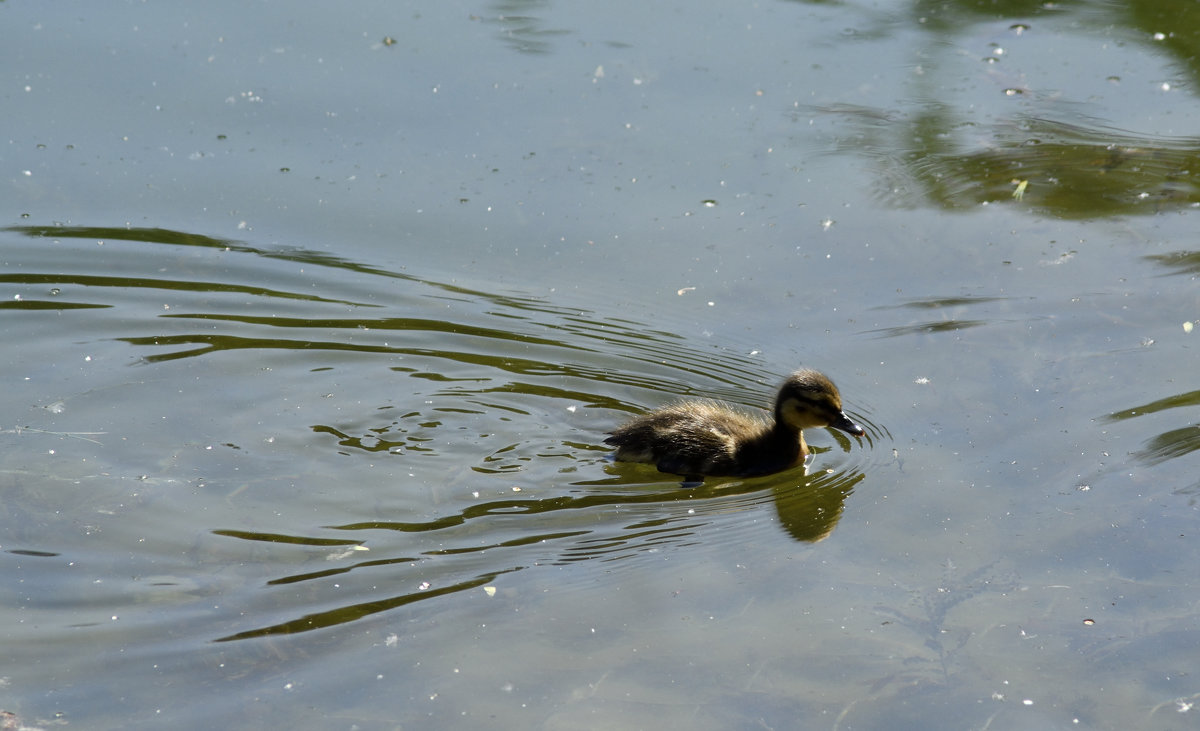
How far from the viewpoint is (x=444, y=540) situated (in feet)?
17.9

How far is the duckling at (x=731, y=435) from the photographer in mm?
6285

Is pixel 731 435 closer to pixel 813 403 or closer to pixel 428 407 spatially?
pixel 813 403

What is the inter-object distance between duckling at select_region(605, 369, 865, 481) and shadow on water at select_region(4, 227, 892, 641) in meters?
0.10

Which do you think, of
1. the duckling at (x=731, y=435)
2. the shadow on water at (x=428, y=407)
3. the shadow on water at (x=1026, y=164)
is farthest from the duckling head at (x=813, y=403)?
the shadow on water at (x=1026, y=164)

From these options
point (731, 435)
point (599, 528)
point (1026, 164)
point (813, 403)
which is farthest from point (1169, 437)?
point (1026, 164)

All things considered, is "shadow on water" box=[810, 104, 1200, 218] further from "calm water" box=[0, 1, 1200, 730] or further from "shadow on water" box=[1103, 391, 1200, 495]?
"shadow on water" box=[1103, 391, 1200, 495]

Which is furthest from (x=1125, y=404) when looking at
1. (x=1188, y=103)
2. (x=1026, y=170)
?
(x=1188, y=103)

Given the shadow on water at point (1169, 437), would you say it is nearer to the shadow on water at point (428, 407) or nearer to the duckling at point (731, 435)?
the shadow on water at point (428, 407)

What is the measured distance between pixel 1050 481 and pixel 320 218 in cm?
445

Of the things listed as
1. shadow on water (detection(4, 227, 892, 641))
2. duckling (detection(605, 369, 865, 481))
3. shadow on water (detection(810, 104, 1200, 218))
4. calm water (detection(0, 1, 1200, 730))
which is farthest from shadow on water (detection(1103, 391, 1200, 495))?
shadow on water (detection(810, 104, 1200, 218))

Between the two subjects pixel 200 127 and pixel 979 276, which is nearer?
pixel 979 276

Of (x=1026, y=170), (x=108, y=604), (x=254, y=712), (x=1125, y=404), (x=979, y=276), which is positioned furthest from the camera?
(x=1026, y=170)

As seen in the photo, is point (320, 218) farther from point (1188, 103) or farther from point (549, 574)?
point (1188, 103)

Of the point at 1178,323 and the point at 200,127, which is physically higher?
the point at 200,127
